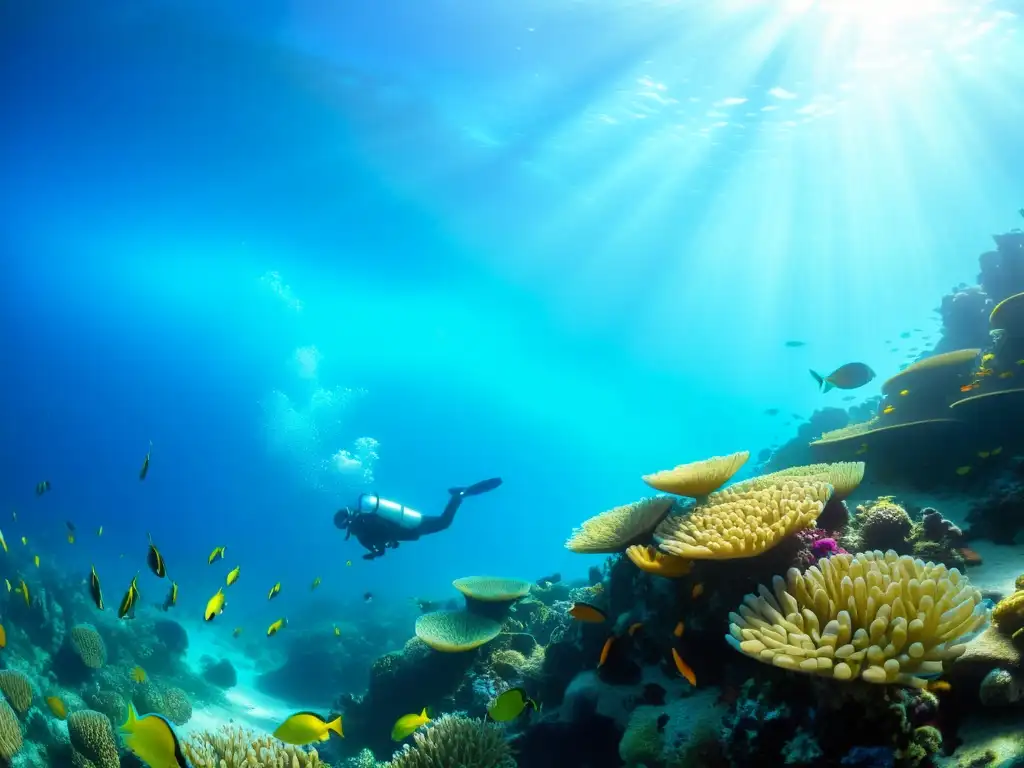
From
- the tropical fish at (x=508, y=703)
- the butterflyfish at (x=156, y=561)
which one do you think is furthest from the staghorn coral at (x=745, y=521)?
the butterflyfish at (x=156, y=561)

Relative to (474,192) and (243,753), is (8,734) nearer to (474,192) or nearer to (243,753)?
(243,753)

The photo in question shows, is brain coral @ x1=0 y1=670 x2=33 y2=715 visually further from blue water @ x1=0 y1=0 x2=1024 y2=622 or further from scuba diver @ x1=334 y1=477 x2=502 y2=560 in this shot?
blue water @ x1=0 y1=0 x2=1024 y2=622

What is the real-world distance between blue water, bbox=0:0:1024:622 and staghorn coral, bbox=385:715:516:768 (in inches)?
560

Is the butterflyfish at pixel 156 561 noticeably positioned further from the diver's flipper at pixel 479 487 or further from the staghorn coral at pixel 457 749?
the diver's flipper at pixel 479 487

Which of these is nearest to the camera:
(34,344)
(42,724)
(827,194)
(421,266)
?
(42,724)

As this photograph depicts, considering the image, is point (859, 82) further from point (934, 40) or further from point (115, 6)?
point (115, 6)

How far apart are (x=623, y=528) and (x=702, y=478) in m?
0.95

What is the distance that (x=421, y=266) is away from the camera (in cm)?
3666

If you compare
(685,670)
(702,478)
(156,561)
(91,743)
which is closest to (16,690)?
(91,743)

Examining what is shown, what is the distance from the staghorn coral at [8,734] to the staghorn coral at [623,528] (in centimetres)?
800

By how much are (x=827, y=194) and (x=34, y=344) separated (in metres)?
104

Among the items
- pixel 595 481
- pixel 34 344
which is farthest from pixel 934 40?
pixel 595 481

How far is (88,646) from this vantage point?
37.1ft

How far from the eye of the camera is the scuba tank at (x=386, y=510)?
1146cm
